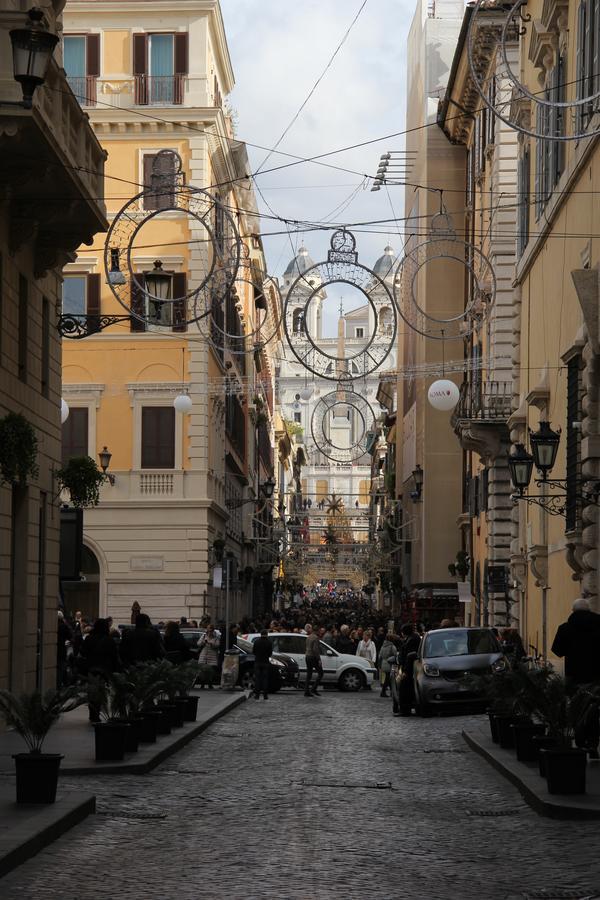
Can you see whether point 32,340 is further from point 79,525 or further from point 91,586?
point 91,586

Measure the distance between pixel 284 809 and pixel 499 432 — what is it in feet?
95.5

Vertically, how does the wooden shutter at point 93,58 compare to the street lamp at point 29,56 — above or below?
above

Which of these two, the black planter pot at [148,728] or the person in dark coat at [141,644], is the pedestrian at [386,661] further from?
the black planter pot at [148,728]

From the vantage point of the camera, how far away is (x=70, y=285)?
51688 millimetres

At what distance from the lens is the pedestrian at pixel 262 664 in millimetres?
37656

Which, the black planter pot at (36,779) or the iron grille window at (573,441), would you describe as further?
the iron grille window at (573,441)

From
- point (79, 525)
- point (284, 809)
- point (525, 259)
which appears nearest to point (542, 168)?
point (525, 259)

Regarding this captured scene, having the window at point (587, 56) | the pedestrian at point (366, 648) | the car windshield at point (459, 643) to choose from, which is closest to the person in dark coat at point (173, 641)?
the car windshield at point (459, 643)

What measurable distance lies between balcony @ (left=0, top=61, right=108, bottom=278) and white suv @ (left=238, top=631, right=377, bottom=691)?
2010 centimetres

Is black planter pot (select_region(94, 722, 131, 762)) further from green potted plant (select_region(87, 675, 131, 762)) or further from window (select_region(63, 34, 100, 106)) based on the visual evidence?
window (select_region(63, 34, 100, 106))

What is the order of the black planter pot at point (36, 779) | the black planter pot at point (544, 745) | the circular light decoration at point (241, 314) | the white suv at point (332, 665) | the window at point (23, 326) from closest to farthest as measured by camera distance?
the black planter pot at point (36, 779) → the black planter pot at point (544, 745) → the window at point (23, 326) → the white suv at point (332, 665) → the circular light decoration at point (241, 314)

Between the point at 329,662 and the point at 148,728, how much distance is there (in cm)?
2382

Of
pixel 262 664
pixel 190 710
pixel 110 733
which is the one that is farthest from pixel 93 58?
pixel 110 733

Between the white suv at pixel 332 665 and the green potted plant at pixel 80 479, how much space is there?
18238mm
